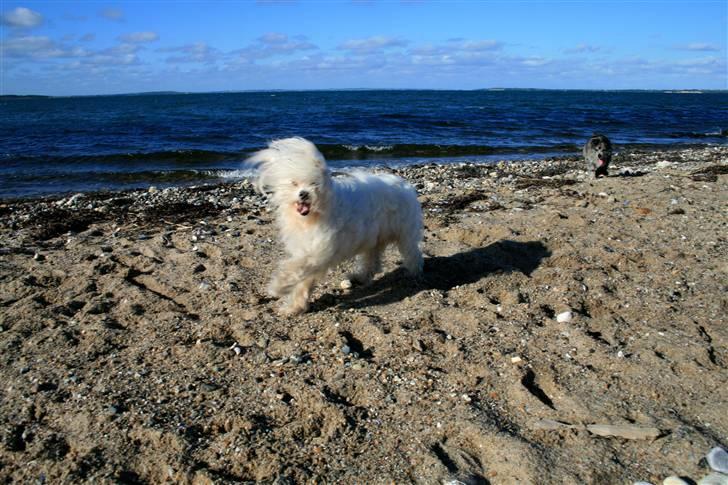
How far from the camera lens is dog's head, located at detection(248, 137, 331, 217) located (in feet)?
15.8

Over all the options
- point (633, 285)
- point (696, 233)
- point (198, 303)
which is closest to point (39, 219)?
point (198, 303)

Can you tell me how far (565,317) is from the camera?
5102 millimetres

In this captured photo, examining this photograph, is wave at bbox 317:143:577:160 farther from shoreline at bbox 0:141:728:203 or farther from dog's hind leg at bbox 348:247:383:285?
dog's hind leg at bbox 348:247:383:285

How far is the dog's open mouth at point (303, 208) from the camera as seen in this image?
4895mm

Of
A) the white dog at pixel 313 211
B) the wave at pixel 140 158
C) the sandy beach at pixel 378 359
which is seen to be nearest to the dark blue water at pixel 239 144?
the wave at pixel 140 158

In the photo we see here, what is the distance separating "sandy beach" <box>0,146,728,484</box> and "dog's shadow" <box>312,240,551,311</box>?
0.11 ft

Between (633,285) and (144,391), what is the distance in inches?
186

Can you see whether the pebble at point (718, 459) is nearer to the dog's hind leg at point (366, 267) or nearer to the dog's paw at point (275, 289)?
the dog's paw at point (275, 289)

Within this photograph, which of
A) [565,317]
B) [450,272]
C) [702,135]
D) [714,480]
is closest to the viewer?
[714,480]

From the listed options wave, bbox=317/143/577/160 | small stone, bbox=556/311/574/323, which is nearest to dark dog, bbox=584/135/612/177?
wave, bbox=317/143/577/160

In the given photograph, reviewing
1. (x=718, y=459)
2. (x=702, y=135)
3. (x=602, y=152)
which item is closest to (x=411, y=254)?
(x=718, y=459)

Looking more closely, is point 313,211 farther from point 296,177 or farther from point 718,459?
point 718,459

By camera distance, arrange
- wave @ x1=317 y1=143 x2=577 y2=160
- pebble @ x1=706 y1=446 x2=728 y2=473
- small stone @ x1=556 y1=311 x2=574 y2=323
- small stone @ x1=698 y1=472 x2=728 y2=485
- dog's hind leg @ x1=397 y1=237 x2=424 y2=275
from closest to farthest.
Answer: small stone @ x1=698 y1=472 x2=728 y2=485 → pebble @ x1=706 y1=446 x2=728 y2=473 → small stone @ x1=556 y1=311 x2=574 y2=323 → dog's hind leg @ x1=397 y1=237 x2=424 y2=275 → wave @ x1=317 y1=143 x2=577 y2=160

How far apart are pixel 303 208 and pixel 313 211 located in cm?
9
